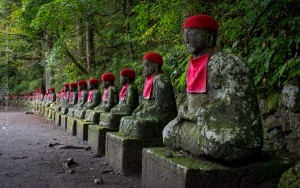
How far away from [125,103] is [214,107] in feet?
11.8

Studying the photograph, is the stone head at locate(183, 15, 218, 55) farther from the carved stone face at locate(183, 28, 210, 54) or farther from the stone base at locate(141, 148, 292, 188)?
the stone base at locate(141, 148, 292, 188)

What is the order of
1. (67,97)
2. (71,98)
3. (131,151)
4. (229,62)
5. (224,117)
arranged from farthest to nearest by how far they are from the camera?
(67,97) → (71,98) → (131,151) → (229,62) → (224,117)

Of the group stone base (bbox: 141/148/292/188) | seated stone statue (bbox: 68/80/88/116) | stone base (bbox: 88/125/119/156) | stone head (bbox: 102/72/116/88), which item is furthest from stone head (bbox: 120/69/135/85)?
seated stone statue (bbox: 68/80/88/116)

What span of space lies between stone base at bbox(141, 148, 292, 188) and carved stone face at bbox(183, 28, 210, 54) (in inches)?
41.7

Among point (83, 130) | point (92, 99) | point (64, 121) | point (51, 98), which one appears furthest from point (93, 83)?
point (51, 98)

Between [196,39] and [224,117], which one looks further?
[196,39]

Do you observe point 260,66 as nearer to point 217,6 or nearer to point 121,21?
point 217,6

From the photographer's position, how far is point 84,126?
791 cm

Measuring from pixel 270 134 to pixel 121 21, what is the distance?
874 centimetres

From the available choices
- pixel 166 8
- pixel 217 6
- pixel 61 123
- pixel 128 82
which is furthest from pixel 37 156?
pixel 61 123

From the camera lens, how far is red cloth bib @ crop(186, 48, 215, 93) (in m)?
3.10

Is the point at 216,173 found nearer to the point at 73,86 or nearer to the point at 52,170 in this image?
the point at 52,170

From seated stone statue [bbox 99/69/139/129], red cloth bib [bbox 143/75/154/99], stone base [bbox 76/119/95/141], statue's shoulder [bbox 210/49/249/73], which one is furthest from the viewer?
stone base [bbox 76/119/95/141]

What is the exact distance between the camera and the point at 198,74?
3.15 metres
